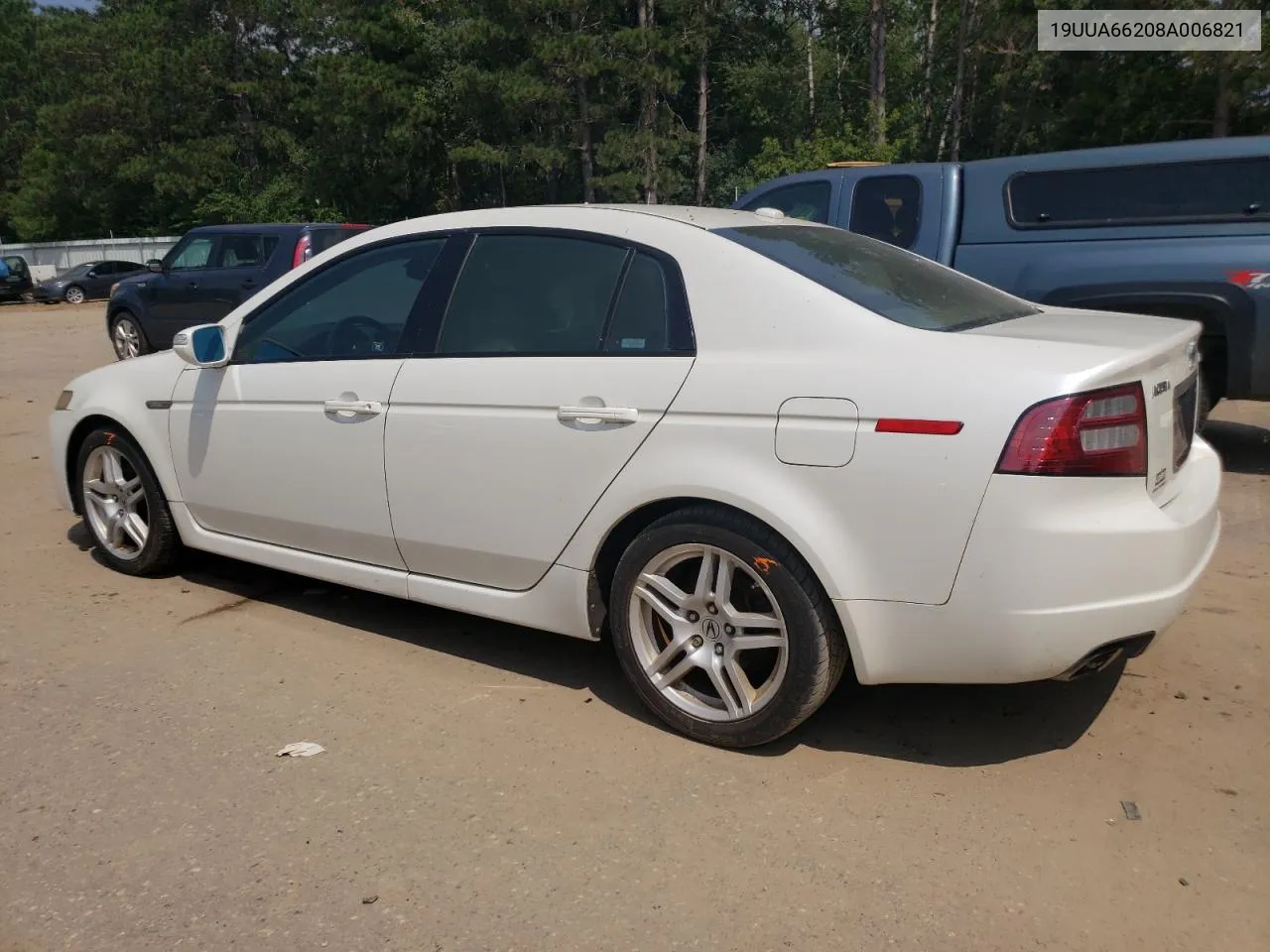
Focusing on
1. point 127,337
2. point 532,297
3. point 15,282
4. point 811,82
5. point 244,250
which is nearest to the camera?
point 532,297

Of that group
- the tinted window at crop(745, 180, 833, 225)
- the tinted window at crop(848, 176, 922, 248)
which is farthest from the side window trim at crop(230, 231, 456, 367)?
the tinted window at crop(745, 180, 833, 225)

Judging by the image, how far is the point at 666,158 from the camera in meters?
38.4

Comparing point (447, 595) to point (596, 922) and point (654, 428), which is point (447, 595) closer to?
point (654, 428)

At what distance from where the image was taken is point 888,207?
7578 mm

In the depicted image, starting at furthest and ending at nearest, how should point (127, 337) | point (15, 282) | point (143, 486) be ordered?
point (15, 282) → point (127, 337) → point (143, 486)

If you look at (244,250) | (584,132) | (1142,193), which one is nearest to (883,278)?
(1142,193)

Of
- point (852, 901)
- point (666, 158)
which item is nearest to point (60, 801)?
point (852, 901)

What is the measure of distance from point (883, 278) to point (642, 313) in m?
0.83

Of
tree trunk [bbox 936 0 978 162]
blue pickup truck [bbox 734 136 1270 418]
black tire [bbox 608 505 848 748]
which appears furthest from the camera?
tree trunk [bbox 936 0 978 162]

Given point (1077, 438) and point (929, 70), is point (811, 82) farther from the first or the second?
point (1077, 438)

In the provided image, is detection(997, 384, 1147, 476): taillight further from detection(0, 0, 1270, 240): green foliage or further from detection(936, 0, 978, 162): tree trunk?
detection(936, 0, 978, 162): tree trunk

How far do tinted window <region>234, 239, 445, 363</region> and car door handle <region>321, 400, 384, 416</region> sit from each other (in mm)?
196

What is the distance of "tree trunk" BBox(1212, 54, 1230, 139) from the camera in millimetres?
22297

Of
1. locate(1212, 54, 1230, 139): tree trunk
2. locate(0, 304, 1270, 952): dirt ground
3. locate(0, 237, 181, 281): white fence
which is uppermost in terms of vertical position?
locate(1212, 54, 1230, 139): tree trunk
